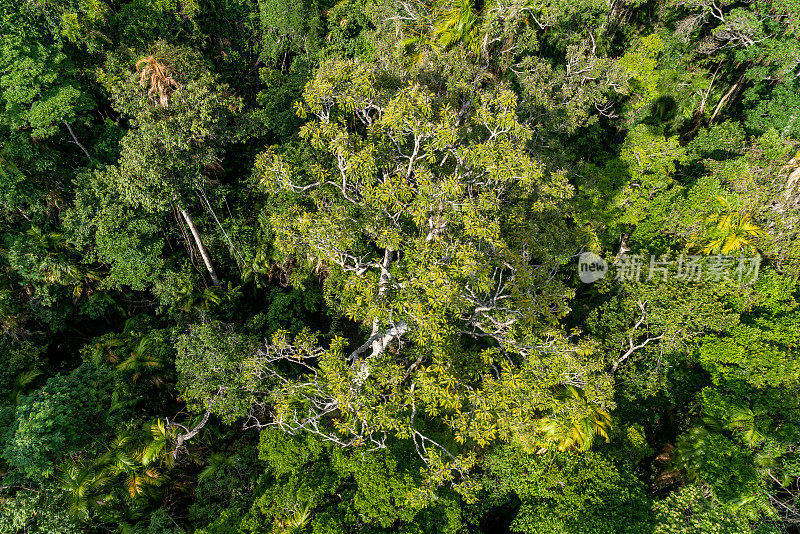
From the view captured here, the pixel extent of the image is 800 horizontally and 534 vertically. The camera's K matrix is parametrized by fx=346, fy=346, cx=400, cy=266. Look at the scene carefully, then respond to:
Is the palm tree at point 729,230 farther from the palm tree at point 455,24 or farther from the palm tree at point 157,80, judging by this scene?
the palm tree at point 157,80

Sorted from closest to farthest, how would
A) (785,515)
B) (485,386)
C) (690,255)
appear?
A: (485,386)
(785,515)
(690,255)

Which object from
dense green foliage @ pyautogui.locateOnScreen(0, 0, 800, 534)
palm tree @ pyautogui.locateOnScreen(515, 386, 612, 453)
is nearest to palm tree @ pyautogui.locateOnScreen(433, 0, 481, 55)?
dense green foliage @ pyautogui.locateOnScreen(0, 0, 800, 534)

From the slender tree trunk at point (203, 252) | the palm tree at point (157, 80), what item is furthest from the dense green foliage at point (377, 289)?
the slender tree trunk at point (203, 252)

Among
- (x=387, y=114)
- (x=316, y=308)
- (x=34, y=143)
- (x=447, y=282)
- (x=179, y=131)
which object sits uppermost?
(x=34, y=143)

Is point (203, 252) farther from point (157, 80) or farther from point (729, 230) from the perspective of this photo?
point (729, 230)

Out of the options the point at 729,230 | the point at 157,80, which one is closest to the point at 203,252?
the point at 157,80

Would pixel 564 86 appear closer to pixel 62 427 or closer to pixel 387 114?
pixel 387 114

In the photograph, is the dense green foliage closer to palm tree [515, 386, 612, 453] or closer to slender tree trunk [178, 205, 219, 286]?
palm tree [515, 386, 612, 453]

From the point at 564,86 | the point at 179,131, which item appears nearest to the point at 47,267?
the point at 179,131
